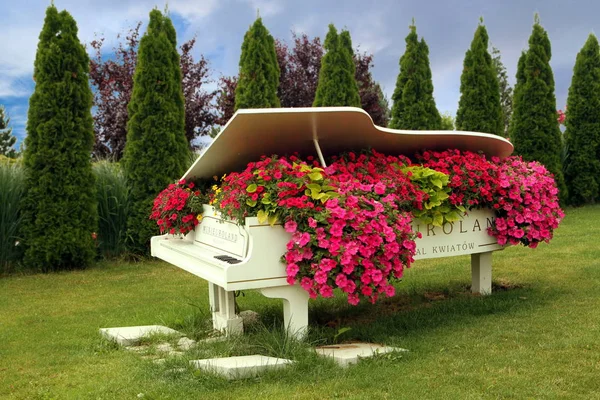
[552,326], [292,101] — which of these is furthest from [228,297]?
[292,101]

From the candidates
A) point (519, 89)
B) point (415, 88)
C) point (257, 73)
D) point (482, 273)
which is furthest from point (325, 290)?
point (519, 89)

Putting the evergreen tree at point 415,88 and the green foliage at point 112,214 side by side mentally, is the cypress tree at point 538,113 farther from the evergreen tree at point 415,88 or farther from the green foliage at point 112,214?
the green foliage at point 112,214

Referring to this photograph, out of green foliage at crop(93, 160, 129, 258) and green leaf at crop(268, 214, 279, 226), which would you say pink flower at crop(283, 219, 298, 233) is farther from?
green foliage at crop(93, 160, 129, 258)

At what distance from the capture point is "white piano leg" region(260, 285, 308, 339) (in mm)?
4977

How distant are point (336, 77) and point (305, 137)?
34.9 feet

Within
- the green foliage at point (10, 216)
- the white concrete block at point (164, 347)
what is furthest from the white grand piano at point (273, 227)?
the green foliage at point (10, 216)

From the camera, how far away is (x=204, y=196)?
614cm

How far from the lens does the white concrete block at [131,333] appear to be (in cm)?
A: 564

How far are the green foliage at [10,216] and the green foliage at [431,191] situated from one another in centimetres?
708

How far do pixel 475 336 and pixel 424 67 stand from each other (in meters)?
11.6

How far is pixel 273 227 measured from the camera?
15.8 ft

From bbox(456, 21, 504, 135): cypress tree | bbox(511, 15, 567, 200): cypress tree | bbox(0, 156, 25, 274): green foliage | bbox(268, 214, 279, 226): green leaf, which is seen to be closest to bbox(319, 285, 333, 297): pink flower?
bbox(268, 214, 279, 226): green leaf

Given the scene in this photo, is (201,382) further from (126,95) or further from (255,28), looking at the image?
(126,95)

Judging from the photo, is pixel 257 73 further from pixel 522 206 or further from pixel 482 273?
pixel 522 206
